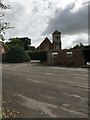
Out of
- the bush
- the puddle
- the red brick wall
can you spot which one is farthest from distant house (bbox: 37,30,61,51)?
the puddle

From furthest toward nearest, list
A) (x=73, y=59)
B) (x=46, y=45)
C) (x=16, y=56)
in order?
1. (x=46, y=45)
2. (x=16, y=56)
3. (x=73, y=59)

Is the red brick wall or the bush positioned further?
the bush

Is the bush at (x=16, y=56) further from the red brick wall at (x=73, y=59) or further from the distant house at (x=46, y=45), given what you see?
the distant house at (x=46, y=45)

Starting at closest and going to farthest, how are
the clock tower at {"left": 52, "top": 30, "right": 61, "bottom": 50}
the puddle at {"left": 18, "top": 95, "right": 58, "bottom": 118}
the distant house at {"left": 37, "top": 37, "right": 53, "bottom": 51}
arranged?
the puddle at {"left": 18, "top": 95, "right": 58, "bottom": 118} < the distant house at {"left": 37, "top": 37, "right": 53, "bottom": 51} < the clock tower at {"left": 52, "top": 30, "right": 61, "bottom": 50}

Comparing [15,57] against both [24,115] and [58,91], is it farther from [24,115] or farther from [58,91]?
[24,115]

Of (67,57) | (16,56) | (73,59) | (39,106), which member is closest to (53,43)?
(16,56)

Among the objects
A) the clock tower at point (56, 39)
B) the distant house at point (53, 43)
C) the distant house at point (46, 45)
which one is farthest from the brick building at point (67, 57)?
the clock tower at point (56, 39)

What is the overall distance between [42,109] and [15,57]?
150 ft

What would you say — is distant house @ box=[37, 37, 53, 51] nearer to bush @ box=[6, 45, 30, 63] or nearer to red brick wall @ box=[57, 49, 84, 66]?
bush @ box=[6, 45, 30, 63]

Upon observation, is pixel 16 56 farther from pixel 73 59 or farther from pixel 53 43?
pixel 53 43

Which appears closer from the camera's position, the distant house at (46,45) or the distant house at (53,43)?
the distant house at (46,45)

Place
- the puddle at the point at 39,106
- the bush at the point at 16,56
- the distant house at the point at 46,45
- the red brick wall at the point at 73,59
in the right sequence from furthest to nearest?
the distant house at the point at 46,45 → the bush at the point at 16,56 → the red brick wall at the point at 73,59 → the puddle at the point at 39,106

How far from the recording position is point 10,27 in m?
9.09

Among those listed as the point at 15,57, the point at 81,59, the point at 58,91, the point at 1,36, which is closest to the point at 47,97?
the point at 58,91
